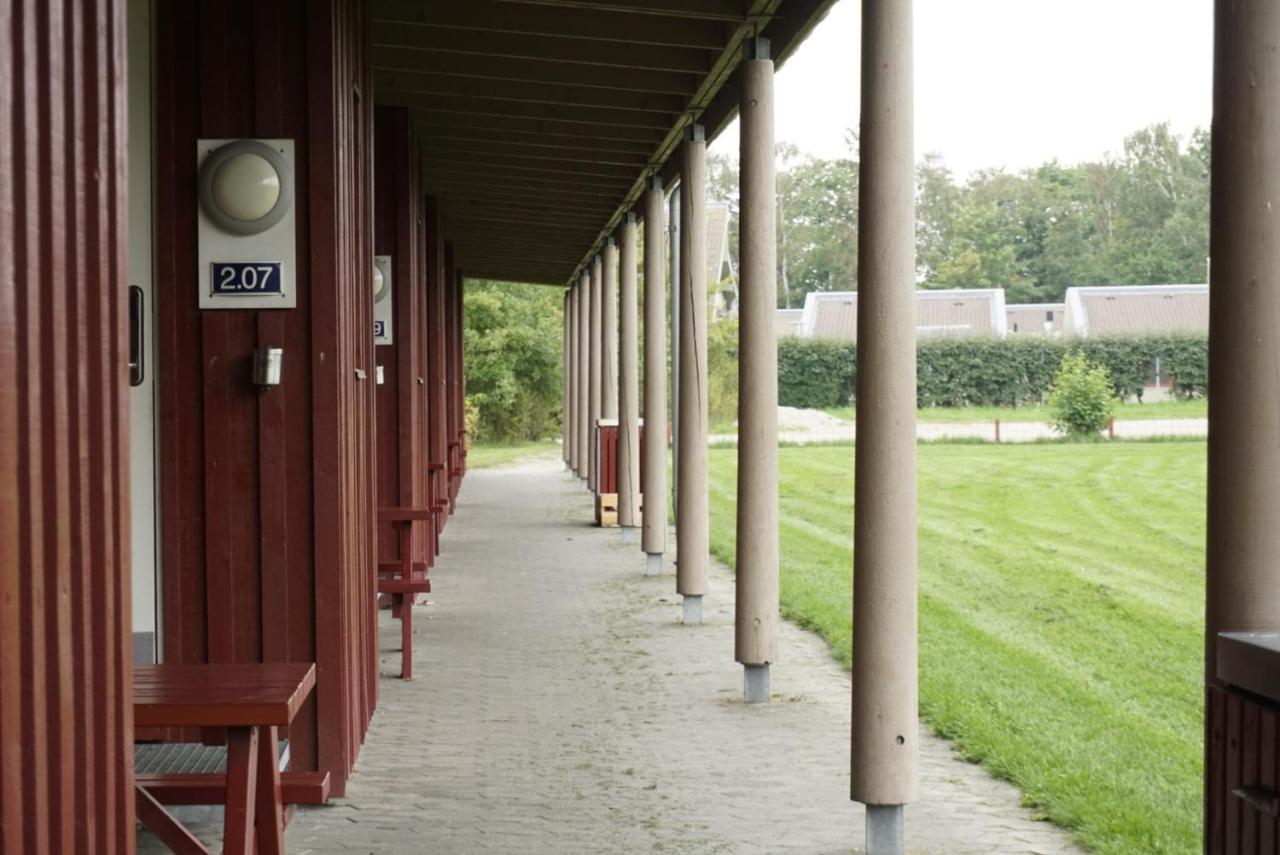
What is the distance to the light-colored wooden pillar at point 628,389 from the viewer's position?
1523cm

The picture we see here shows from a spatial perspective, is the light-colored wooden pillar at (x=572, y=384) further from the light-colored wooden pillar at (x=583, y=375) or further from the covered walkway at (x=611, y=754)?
the covered walkway at (x=611, y=754)

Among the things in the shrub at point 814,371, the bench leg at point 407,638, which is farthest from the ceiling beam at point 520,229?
the shrub at point 814,371

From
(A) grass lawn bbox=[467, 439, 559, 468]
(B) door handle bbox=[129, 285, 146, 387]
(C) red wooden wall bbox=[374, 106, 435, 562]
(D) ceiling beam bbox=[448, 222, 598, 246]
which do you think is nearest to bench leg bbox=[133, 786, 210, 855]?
(B) door handle bbox=[129, 285, 146, 387]

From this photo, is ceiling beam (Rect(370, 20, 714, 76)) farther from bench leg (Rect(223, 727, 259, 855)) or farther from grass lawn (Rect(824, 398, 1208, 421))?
grass lawn (Rect(824, 398, 1208, 421))

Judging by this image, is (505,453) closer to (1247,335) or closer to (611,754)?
(611,754)

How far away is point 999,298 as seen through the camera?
4144 cm

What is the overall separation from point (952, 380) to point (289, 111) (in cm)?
2865

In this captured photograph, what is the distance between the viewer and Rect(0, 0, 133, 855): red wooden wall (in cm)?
228

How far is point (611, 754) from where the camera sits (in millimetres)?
6297

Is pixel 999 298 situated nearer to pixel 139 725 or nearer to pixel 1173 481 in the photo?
pixel 1173 481

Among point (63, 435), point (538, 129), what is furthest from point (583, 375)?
point (63, 435)

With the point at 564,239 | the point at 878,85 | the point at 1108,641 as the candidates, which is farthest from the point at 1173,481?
the point at 878,85

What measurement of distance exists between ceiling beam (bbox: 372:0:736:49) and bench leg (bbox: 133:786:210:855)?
4749 millimetres

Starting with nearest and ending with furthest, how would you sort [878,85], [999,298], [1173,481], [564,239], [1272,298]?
[1272,298] → [878,85] → [564,239] → [1173,481] → [999,298]
